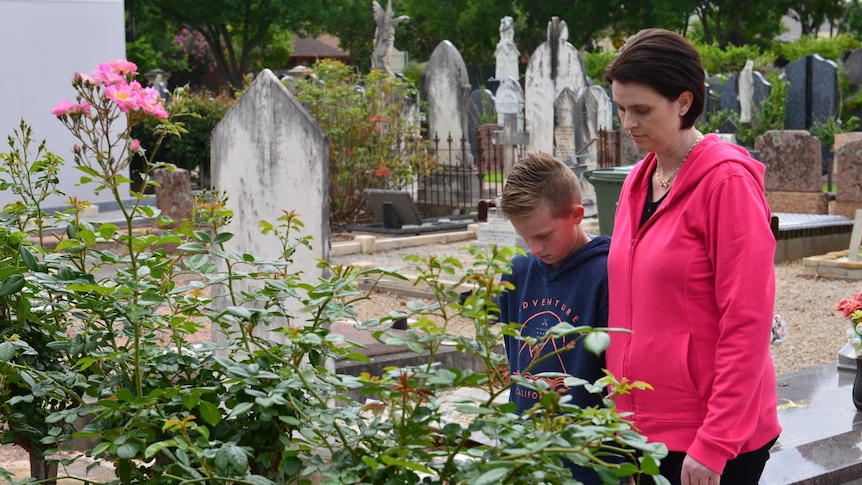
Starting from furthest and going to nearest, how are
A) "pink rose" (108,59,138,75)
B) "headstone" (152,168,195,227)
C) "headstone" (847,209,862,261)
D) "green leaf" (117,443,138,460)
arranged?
"headstone" (152,168,195,227), "headstone" (847,209,862,261), "pink rose" (108,59,138,75), "green leaf" (117,443,138,460)

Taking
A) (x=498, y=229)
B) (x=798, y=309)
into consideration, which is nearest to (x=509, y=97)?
(x=498, y=229)

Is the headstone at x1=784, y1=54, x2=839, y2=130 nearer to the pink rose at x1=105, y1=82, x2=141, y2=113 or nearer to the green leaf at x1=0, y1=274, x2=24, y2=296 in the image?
the pink rose at x1=105, y1=82, x2=141, y2=113

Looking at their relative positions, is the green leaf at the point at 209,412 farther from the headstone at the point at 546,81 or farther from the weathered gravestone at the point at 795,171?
the headstone at the point at 546,81

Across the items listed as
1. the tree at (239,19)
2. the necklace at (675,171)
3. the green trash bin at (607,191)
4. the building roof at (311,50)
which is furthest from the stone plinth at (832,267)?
the building roof at (311,50)

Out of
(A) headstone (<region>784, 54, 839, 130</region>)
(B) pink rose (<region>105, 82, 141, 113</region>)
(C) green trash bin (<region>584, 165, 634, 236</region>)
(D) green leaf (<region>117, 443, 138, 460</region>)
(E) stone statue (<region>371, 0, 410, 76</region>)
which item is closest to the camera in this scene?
(D) green leaf (<region>117, 443, 138, 460</region>)

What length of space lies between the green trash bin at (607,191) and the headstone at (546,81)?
7230mm

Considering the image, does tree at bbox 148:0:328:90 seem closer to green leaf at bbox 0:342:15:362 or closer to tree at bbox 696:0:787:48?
tree at bbox 696:0:787:48

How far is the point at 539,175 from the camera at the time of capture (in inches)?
102

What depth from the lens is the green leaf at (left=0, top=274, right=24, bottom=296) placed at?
220 centimetres

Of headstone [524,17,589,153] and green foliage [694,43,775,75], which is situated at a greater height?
green foliage [694,43,775,75]

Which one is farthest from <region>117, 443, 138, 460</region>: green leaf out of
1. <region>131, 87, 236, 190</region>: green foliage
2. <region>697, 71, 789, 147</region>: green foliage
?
<region>697, 71, 789, 147</region>: green foliage

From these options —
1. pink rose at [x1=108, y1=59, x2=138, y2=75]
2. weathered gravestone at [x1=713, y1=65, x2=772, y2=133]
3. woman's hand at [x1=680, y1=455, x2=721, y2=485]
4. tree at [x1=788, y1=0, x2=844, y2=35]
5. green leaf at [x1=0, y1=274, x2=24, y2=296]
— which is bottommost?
woman's hand at [x1=680, y1=455, x2=721, y2=485]

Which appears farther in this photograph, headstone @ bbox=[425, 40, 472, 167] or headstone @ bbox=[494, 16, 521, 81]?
headstone @ bbox=[494, 16, 521, 81]

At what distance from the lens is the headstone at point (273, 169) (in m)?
5.16
